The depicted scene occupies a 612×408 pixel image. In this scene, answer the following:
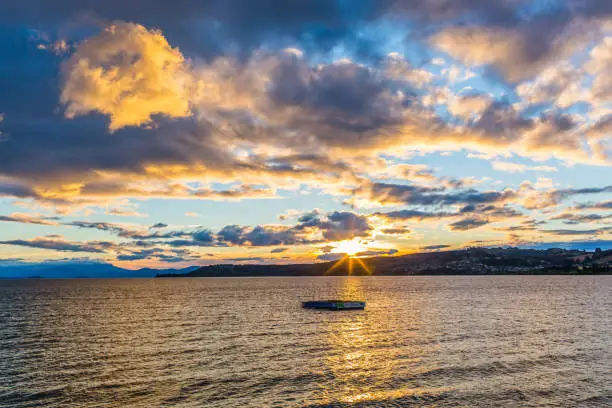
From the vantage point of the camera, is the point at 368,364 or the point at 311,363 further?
the point at 311,363

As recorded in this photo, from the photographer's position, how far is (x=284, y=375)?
5450 centimetres

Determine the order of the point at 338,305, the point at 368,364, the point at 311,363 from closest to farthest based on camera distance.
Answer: the point at 368,364
the point at 311,363
the point at 338,305

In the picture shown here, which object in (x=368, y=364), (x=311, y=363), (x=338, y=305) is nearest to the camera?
(x=368, y=364)

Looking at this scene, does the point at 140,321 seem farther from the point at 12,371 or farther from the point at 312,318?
the point at 12,371

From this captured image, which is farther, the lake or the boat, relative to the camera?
the boat

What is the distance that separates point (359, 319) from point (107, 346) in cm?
6312

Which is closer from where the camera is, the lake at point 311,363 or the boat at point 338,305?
the lake at point 311,363

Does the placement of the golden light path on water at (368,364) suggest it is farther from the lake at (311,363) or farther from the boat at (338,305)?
the boat at (338,305)

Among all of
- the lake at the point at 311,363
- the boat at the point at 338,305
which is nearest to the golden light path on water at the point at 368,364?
the lake at the point at 311,363

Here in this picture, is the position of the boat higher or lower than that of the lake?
lower

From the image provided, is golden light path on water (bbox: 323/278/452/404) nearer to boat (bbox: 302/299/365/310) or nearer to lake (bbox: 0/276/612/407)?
lake (bbox: 0/276/612/407)

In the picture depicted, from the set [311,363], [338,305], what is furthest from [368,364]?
[338,305]

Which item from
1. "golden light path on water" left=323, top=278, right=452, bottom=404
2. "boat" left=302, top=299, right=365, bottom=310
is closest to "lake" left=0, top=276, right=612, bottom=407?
"golden light path on water" left=323, top=278, right=452, bottom=404

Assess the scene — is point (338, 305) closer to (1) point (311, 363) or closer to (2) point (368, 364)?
(1) point (311, 363)
